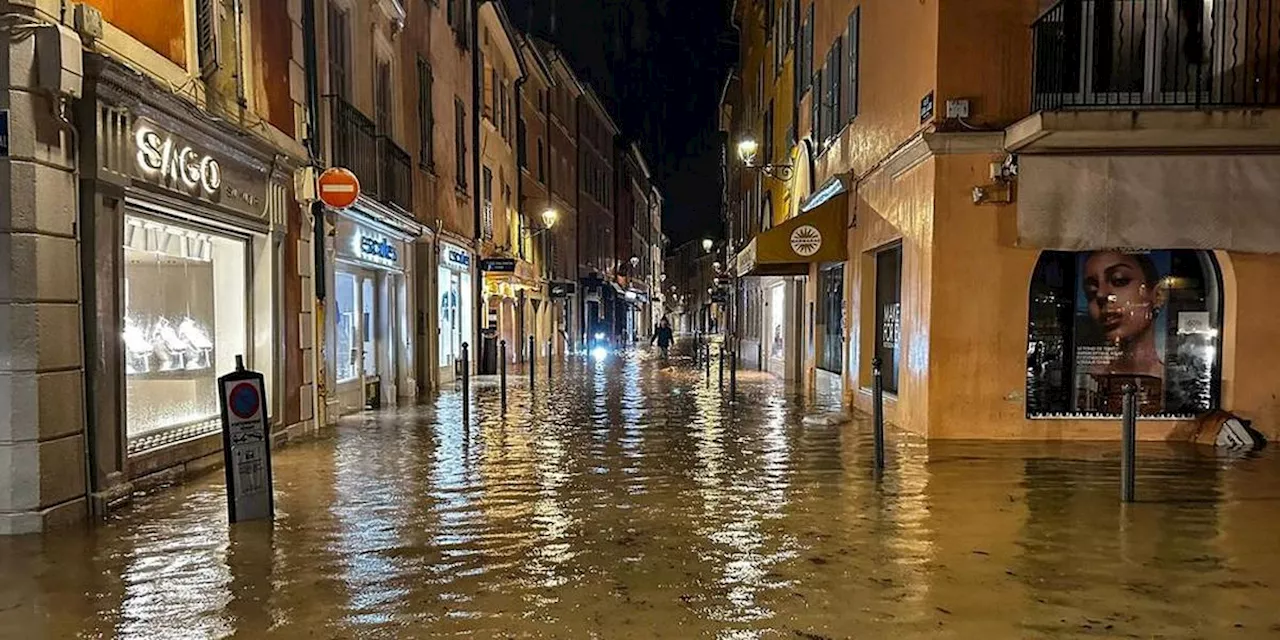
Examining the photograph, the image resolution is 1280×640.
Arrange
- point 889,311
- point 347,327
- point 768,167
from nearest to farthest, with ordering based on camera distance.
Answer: point 889,311 < point 347,327 < point 768,167

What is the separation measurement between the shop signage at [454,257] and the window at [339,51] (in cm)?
607

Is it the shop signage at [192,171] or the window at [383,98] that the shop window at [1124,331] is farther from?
the window at [383,98]

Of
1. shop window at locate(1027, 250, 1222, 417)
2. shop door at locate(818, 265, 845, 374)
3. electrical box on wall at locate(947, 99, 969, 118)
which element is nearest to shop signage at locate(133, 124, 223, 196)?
electrical box on wall at locate(947, 99, 969, 118)

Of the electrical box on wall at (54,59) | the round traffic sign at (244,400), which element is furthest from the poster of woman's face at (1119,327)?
A: the electrical box on wall at (54,59)

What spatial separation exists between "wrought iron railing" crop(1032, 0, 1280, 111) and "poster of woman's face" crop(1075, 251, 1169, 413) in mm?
2074

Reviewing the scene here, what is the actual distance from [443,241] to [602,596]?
52.0ft

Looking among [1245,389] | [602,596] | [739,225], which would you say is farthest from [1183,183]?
[739,225]

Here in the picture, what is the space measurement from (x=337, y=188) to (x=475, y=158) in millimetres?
11527

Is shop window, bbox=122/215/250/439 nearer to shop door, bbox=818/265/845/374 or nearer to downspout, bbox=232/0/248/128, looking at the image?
downspout, bbox=232/0/248/128

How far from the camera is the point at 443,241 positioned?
789 inches

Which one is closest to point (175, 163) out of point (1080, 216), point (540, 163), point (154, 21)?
point (154, 21)

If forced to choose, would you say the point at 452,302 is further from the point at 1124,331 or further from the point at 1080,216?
the point at 1124,331

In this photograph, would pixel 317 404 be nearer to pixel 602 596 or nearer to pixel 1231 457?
pixel 602 596

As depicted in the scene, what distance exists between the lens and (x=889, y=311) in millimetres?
14320
